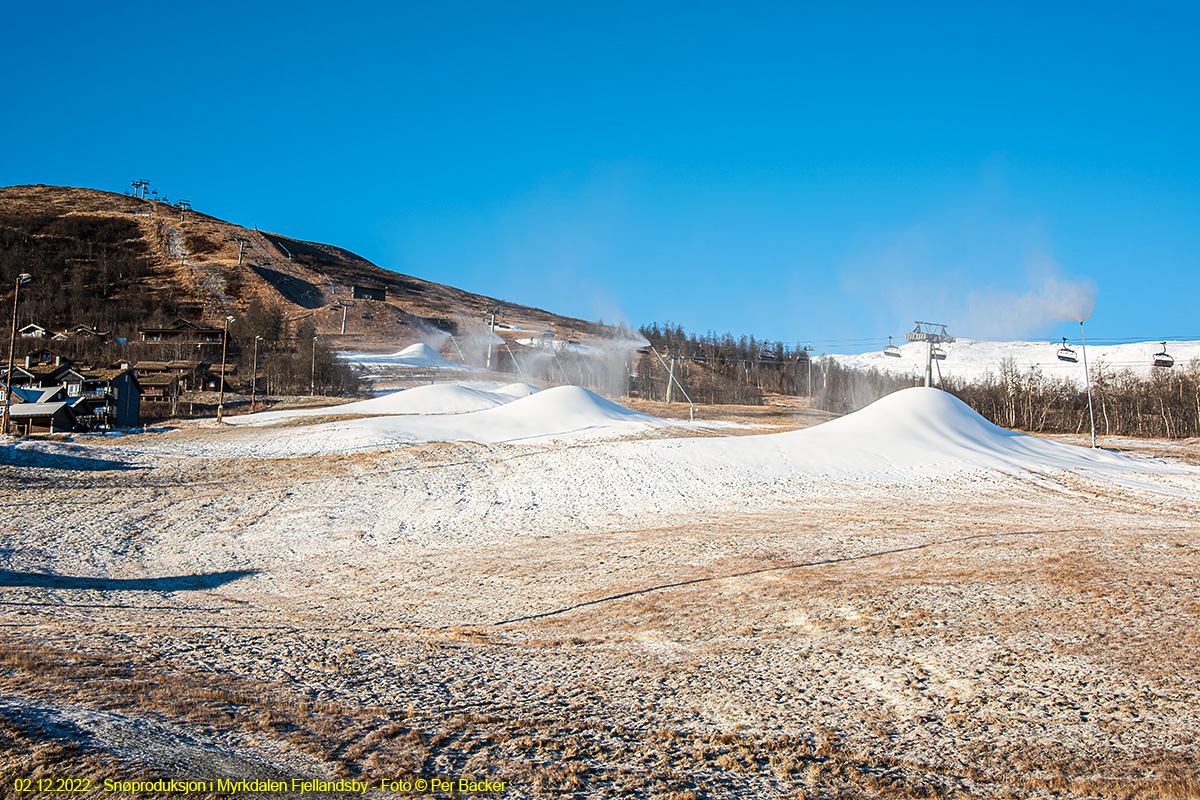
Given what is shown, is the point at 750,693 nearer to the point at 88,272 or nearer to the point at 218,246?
the point at 88,272

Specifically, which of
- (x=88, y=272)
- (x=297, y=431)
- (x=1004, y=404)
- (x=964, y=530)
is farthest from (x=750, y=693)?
(x=88, y=272)

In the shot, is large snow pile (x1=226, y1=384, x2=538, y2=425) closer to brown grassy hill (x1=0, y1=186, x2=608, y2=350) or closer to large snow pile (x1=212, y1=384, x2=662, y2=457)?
large snow pile (x1=212, y1=384, x2=662, y2=457)

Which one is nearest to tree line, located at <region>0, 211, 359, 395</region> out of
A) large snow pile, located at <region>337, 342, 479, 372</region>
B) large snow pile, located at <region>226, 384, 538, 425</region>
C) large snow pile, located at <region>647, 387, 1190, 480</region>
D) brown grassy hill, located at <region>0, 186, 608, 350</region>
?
brown grassy hill, located at <region>0, 186, 608, 350</region>

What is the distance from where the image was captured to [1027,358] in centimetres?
16462

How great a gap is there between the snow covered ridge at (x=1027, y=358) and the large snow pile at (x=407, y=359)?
69013 mm

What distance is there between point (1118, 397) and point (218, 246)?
141 meters

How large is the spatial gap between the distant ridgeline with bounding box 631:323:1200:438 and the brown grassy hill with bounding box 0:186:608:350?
32006 millimetres

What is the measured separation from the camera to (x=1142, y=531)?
47.6 feet

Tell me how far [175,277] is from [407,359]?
54228 millimetres

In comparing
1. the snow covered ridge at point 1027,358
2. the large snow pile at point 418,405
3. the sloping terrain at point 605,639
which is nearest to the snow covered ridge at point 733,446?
the sloping terrain at point 605,639

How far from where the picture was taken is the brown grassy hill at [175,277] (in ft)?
336

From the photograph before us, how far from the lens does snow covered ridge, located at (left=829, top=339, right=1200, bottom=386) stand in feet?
408

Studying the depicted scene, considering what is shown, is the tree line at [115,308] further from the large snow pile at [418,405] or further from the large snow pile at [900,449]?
the large snow pile at [900,449]

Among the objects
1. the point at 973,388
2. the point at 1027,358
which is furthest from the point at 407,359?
the point at 1027,358
